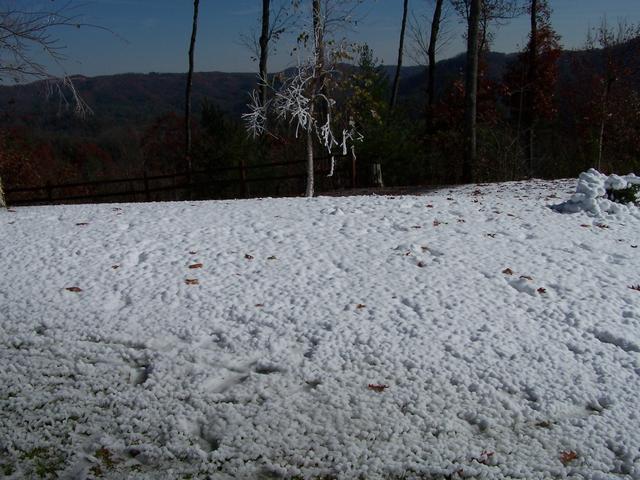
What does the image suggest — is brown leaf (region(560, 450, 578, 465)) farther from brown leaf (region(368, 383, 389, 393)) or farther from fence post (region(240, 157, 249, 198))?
fence post (region(240, 157, 249, 198))

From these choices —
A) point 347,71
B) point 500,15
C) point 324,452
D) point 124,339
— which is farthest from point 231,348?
point 500,15

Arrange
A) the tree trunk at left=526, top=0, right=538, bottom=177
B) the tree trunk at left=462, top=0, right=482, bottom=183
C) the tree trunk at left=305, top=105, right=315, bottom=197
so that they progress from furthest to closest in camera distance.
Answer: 1. the tree trunk at left=526, top=0, right=538, bottom=177
2. the tree trunk at left=462, top=0, right=482, bottom=183
3. the tree trunk at left=305, top=105, right=315, bottom=197

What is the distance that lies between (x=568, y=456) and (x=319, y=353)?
1.70m

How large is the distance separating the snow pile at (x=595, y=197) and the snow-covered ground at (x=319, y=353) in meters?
1.10

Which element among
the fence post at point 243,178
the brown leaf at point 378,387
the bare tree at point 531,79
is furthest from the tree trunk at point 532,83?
the brown leaf at point 378,387

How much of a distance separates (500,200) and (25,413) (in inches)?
303

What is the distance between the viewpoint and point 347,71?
9.43 meters

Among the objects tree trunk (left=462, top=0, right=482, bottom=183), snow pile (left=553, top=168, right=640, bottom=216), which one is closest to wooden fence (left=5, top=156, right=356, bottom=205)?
tree trunk (left=462, top=0, right=482, bottom=183)

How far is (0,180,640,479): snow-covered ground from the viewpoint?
9.00ft

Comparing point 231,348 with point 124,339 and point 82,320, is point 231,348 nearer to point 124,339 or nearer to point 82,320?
point 124,339

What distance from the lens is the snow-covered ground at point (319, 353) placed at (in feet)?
9.00

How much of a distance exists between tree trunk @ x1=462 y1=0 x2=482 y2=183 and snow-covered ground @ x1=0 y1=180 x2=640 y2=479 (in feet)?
27.7

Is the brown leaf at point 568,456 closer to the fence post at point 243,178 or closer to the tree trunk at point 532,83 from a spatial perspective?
the fence post at point 243,178

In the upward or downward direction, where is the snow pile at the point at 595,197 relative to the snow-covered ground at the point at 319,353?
upward
